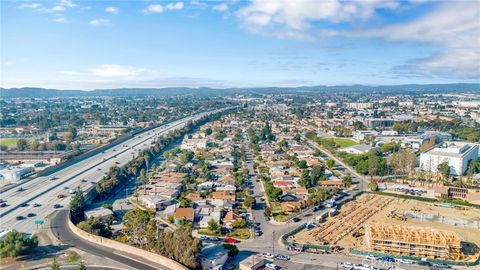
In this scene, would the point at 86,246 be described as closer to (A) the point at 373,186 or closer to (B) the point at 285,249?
(B) the point at 285,249

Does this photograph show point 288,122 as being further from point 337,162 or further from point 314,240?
point 314,240

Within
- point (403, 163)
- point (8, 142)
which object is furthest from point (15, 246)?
point (8, 142)

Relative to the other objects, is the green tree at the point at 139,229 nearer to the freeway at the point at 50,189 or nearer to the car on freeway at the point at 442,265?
the freeway at the point at 50,189

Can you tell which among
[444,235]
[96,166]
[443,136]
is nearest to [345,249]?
[444,235]

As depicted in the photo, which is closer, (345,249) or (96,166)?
(345,249)

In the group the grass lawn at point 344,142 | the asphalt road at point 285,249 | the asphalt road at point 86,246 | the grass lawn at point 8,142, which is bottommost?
the asphalt road at point 285,249

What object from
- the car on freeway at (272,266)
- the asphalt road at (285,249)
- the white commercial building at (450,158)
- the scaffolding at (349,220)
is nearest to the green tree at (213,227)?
the asphalt road at (285,249)
